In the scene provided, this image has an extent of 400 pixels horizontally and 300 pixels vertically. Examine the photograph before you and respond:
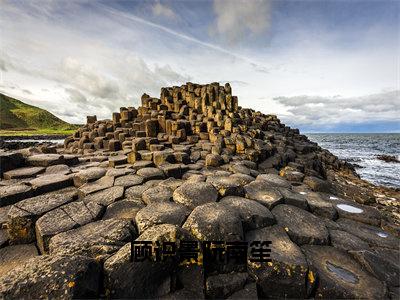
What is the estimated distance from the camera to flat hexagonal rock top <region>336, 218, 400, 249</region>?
384cm

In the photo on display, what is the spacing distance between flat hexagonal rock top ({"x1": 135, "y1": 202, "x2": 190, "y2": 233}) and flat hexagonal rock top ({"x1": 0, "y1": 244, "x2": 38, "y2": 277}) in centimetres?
162

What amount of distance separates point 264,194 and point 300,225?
108 cm

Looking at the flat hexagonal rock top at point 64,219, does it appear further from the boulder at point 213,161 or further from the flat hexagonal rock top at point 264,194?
the boulder at point 213,161

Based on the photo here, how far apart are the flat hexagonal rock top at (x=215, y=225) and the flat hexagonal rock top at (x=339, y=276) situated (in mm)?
1117

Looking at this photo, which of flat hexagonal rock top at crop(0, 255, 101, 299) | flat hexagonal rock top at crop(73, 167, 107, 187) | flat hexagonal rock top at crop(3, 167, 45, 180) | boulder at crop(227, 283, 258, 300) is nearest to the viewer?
flat hexagonal rock top at crop(0, 255, 101, 299)

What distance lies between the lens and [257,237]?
3395 mm

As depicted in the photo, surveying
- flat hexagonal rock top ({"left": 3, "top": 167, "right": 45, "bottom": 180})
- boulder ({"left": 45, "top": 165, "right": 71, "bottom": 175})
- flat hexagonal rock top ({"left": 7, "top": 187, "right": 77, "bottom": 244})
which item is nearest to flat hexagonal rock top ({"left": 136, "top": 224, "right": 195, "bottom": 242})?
flat hexagonal rock top ({"left": 7, "top": 187, "right": 77, "bottom": 244})

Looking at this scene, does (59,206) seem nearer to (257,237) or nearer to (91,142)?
(257,237)

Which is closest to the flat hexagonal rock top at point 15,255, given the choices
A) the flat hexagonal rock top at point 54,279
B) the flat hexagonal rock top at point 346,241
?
the flat hexagonal rock top at point 54,279

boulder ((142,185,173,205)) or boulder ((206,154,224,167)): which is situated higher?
boulder ((206,154,224,167))

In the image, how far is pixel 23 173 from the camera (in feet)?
19.7

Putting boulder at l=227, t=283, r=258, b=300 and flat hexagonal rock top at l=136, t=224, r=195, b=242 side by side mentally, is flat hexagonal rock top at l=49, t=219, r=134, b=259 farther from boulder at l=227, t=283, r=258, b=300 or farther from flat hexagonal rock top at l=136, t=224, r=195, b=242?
boulder at l=227, t=283, r=258, b=300

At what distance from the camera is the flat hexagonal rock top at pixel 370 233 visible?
3838 millimetres

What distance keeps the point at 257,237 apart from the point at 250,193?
1.44 meters
